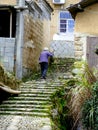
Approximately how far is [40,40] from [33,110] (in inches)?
399

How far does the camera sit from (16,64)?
22219mm

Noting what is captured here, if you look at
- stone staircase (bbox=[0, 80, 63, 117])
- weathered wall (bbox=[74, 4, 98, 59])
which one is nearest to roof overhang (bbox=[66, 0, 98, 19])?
weathered wall (bbox=[74, 4, 98, 59])

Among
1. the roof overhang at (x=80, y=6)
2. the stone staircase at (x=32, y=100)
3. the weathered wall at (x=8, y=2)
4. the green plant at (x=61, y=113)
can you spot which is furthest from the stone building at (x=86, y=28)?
the weathered wall at (x=8, y=2)

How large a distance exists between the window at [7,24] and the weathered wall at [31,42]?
0.72 meters

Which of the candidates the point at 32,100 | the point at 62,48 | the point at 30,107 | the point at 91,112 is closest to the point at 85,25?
the point at 32,100

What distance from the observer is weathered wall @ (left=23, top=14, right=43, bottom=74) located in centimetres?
2333

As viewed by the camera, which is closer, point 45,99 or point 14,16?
point 45,99

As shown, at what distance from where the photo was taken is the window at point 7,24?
76.5ft

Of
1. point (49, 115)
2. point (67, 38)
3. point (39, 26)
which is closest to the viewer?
point (49, 115)

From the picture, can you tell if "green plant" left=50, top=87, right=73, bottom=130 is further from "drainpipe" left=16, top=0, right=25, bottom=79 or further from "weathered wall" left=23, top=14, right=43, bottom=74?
"weathered wall" left=23, top=14, right=43, bottom=74

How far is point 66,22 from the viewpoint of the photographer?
3297 centimetres

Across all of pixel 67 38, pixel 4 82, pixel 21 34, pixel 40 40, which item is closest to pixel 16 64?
pixel 21 34

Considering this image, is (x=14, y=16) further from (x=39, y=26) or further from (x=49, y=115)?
(x=49, y=115)

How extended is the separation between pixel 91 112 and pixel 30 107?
400cm
